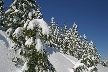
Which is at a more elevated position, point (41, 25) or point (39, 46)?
point (41, 25)

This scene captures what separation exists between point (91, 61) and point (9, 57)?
1002cm

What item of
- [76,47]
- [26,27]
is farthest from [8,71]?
[76,47]

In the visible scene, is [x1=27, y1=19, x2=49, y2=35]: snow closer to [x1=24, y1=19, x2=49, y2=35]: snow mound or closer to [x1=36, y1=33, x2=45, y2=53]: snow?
[x1=24, y1=19, x2=49, y2=35]: snow mound

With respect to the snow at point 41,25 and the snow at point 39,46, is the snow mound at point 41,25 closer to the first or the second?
the snow at point 41,25

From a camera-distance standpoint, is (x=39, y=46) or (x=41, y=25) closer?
Result: (x=41, y=25)

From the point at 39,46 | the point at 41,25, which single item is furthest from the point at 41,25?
the point at 39,46

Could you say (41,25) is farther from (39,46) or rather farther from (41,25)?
(39,46)

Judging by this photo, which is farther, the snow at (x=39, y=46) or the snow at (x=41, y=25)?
the snow at (x=39, y=46)

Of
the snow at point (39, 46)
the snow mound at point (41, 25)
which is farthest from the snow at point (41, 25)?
the snow at point (39, 46)

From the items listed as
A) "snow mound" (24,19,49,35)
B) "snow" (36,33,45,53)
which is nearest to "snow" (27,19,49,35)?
"snow mound" (24,19,49,35)

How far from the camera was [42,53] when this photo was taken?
905cm

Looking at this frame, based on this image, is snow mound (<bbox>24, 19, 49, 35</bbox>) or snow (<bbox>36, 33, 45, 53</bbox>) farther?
snow (<bbox>36, 33, 45, 53</bbox>)

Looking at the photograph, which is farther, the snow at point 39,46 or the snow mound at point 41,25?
the snow at point 39,46

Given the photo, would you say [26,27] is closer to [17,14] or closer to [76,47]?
[17,14]
